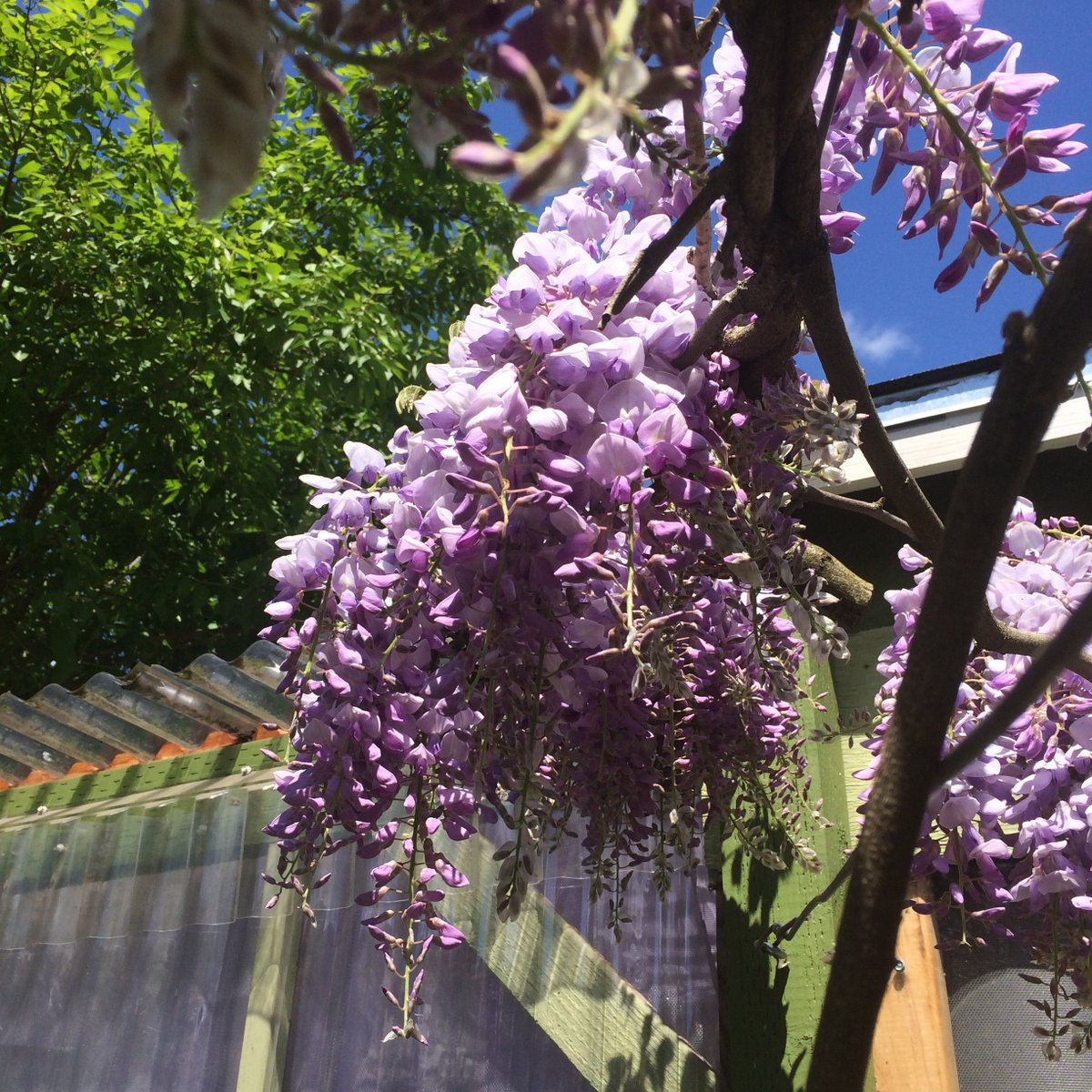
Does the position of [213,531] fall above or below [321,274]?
below

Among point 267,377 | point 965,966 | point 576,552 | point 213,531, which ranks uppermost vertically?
point 267,377

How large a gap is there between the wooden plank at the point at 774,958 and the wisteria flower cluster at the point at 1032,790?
1.36 feet

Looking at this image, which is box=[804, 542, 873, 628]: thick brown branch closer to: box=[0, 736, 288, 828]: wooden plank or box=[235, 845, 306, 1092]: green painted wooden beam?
box=[0, 736, 288, 828]: wooden plank

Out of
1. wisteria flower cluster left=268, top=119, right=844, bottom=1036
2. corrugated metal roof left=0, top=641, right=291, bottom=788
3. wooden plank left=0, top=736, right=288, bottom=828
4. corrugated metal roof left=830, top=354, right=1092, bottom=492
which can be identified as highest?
corrugated metal roof left=830, top=354, right=1092, bottom=492

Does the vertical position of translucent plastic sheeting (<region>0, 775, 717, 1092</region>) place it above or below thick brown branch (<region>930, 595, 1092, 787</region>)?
above

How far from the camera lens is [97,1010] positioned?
89.3 inches

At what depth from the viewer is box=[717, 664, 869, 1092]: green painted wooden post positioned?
144 centimetres

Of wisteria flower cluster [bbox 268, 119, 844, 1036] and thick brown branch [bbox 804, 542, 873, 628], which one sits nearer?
wisteria flower cluster [bbox 268, 119, 844, 1036]

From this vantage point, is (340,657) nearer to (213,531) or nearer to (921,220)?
(921,220)

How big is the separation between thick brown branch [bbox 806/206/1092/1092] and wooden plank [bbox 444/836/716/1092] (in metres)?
1.27

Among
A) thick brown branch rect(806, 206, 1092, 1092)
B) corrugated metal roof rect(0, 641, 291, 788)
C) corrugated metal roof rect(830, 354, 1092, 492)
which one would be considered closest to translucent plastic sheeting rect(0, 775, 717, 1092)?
corrugated metal roof rect(0, 641, 291, 788)

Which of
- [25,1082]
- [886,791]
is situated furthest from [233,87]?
[25,1082]

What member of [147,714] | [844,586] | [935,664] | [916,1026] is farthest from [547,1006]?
[935,664]

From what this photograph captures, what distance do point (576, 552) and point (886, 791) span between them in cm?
40
